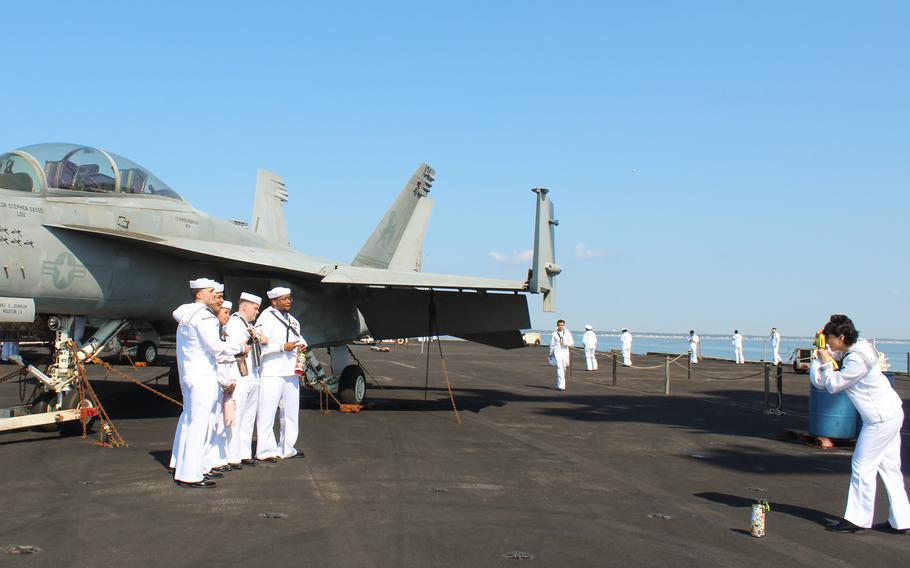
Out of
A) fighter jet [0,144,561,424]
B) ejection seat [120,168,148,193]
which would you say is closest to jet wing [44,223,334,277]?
fighter jet [0,144,561,424]

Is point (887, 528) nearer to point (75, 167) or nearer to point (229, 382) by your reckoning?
point (229, 382)

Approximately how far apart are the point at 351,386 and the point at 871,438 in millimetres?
9494

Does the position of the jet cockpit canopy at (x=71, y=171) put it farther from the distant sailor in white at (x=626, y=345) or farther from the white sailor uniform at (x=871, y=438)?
the distant sailor in white at (x=626, y=345)

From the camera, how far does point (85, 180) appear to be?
32.6 feet

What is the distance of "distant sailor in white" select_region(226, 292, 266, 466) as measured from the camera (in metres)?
8.04

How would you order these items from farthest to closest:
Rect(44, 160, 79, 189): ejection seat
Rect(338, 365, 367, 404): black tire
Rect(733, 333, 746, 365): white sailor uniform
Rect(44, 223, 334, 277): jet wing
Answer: Rect(733, 333, 746, 365): white sailor uniform < Rect(338, 365, 367, 404): black tire < Rect(44, 223, 334, 277): jet wing < Rect(44, 160, 79, 189): ejection seat

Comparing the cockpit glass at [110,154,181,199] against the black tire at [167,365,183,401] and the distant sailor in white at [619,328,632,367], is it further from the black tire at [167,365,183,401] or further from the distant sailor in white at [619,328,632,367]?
the distant sailor in white at [619,328,632,367]

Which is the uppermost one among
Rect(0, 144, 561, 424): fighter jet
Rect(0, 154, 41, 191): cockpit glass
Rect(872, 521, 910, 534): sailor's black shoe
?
Rect(0, 154, 41, 191): cockpit glass

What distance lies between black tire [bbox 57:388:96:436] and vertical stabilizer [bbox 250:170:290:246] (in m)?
9.98

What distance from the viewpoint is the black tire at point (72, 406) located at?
30.8 ft

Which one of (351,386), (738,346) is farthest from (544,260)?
(738,346)

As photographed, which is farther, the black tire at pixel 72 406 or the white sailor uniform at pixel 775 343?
the white sailor uniform at pixel 775 343

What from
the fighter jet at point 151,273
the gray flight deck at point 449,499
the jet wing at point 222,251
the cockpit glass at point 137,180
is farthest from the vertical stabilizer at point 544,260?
the cockpit glass at point 137,180

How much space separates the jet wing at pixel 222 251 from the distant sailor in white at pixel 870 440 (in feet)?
26.1
